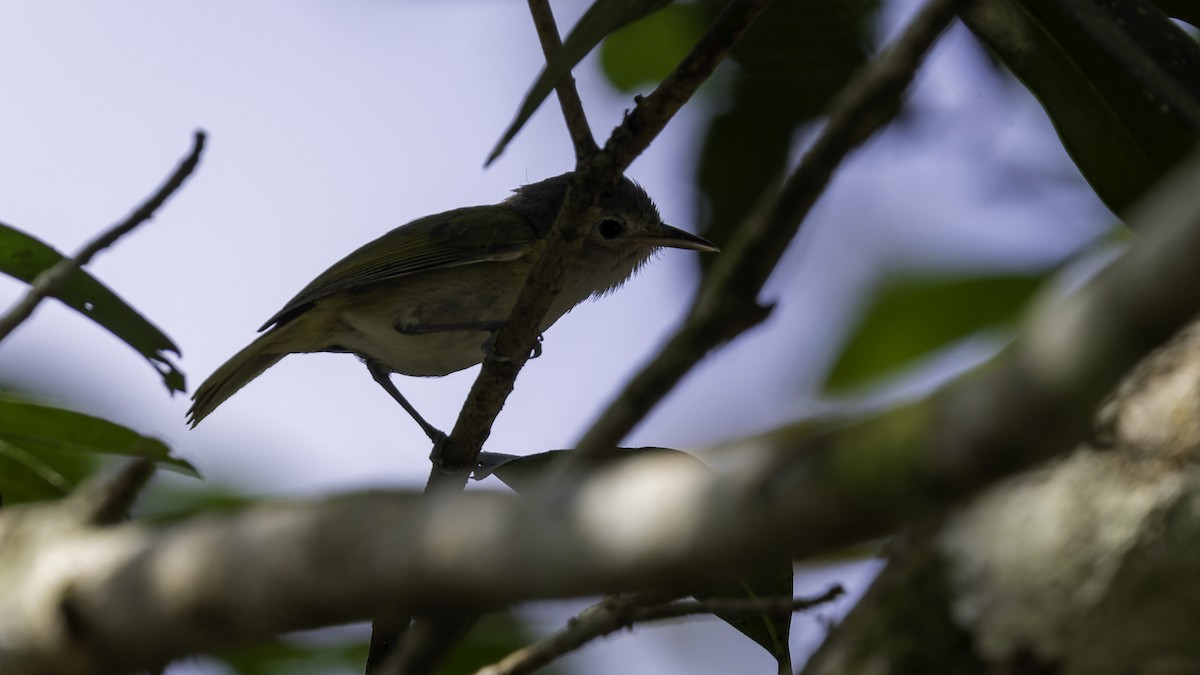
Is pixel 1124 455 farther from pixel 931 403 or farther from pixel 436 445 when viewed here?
pixel 436 445

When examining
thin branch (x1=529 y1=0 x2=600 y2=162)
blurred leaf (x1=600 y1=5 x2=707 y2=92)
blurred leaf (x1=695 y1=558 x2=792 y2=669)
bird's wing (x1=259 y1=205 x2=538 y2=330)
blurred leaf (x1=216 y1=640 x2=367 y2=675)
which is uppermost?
bird's wing (x1=259 y1=205 x2=538 y2=330)

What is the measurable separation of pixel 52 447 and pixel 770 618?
1607mm

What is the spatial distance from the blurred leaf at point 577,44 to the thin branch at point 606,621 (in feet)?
2.83

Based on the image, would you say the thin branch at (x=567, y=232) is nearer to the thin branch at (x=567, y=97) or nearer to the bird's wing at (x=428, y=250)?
the thin branch at (x=567, y=97)

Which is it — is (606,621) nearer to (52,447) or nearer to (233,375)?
(52,447)

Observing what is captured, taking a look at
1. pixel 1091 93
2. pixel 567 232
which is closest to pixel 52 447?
pixel 567 232

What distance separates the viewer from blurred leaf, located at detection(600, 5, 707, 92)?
12.1 feet

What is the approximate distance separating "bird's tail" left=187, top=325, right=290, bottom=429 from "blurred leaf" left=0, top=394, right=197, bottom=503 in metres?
1.49

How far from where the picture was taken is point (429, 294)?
15.1ft

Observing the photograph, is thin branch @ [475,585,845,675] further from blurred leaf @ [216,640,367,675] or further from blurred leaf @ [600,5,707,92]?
blurred leaf @ [600,5,707,92]

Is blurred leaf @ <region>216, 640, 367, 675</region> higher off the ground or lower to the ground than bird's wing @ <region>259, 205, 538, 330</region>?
lower

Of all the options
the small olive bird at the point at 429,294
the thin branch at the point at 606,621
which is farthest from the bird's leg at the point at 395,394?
the thin branch at the point at 606,621

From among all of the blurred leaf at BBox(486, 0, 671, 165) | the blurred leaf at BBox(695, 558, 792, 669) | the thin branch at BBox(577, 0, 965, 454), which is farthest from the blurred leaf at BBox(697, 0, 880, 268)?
the thin branch at BBox(577, 0, 965, 454)

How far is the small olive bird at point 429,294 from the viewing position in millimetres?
4477
